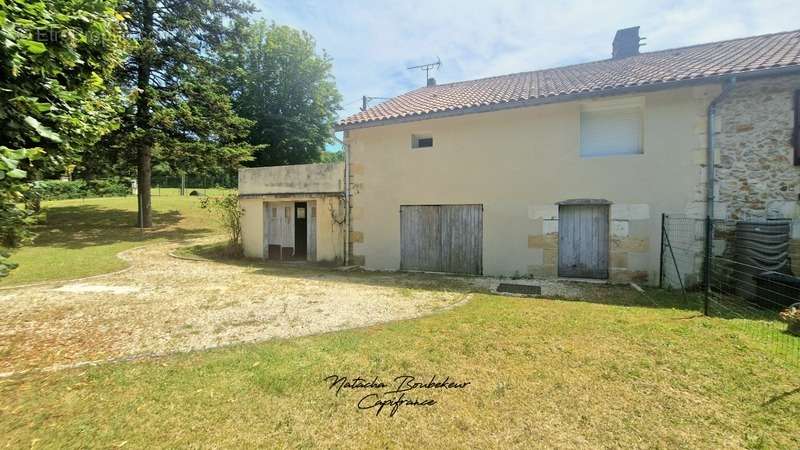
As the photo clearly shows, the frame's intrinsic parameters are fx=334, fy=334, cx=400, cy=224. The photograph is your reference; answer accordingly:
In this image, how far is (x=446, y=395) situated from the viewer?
329 cm

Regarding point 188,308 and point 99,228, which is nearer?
point 188,308

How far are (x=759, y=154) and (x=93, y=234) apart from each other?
24.7m

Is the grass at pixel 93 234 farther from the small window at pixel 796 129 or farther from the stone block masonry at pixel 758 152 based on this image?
the small window at pixel 796 129

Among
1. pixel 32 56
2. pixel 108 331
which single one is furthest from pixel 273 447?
pixel 108 331

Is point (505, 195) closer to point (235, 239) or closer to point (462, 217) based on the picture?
point (462, 217)

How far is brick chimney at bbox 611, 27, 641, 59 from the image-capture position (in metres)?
12.4

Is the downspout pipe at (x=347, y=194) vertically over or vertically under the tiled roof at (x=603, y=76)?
under

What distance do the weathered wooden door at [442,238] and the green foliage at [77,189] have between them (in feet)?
25.1

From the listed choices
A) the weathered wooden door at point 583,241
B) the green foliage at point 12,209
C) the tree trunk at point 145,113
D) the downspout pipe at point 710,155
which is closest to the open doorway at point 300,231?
the weathered wooden door at point 583,241

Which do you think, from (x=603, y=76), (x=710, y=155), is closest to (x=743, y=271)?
(x=710, y=155)

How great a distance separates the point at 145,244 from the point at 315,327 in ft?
45.4

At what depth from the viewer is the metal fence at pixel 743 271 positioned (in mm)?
5271

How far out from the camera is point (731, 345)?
430 cm

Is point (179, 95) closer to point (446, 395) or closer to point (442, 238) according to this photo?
point (442, 238)
